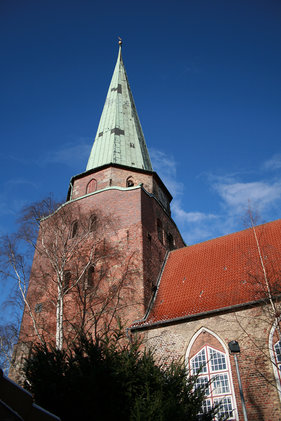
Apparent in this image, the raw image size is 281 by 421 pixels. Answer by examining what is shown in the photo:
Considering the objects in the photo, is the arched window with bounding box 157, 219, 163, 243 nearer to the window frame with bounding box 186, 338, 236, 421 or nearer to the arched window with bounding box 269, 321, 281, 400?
the window frame with bounding box 186, 338, 236, 421

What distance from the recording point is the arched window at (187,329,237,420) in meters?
11.5

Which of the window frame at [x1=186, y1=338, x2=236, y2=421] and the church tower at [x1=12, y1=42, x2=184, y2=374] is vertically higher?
the church tower at [x1=12, y1=42, x2=184, y2=374]

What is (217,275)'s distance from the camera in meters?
15.6

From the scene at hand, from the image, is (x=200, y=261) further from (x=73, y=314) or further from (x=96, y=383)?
(x=96, y=383)

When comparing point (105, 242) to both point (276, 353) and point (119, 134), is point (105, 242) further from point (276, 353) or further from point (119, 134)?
point (119, 134)

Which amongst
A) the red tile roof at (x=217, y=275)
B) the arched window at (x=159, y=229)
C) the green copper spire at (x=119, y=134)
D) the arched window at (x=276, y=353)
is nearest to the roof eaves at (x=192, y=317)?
the red tile roof at (x=217, y=275)

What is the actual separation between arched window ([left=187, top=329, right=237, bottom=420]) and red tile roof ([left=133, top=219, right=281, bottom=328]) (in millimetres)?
1036

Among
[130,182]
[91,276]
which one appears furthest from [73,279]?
[130,182]

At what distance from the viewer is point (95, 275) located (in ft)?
55.4

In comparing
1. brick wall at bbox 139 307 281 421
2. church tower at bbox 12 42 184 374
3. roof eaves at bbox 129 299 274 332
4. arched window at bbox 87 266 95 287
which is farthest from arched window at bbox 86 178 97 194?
brick wall at bbox 139 307 281 421

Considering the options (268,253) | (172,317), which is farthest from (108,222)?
(268,253)

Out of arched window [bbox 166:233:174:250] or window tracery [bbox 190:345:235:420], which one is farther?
arched window [bbox 166:233:174:250]

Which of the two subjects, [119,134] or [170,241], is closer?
[170,241]

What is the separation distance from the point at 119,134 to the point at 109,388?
62.5ft
